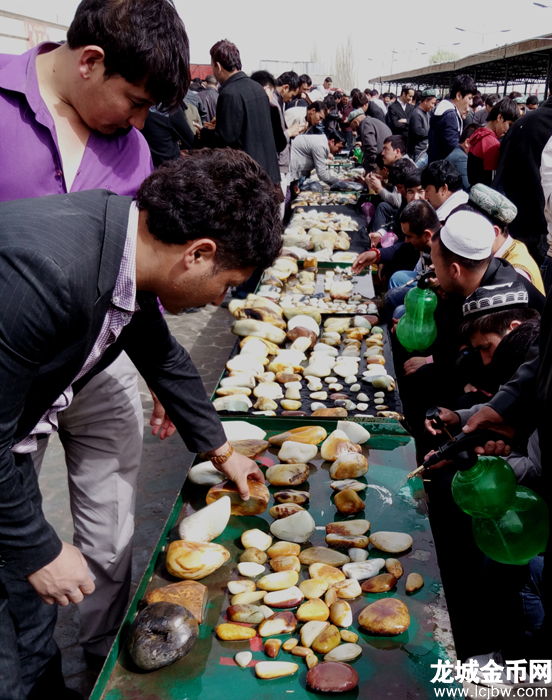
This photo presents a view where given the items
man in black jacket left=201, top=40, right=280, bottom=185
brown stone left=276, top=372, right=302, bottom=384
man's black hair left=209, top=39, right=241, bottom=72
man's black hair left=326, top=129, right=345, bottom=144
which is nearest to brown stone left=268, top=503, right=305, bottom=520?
brown stone left=276, top=372, right=302, bottom=384

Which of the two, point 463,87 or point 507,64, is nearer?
point 463,87

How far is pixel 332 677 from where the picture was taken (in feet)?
3.57

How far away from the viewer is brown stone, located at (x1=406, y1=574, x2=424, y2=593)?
1300mm

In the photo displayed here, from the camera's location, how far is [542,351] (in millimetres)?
1267

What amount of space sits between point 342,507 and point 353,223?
12.8 ft

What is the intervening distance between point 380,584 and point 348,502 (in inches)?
10.2

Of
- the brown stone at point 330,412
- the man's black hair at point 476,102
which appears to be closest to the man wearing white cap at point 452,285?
the brown stone at point 330,412

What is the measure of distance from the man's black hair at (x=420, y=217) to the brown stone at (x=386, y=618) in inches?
89.1

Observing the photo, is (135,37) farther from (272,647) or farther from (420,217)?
(420,217)

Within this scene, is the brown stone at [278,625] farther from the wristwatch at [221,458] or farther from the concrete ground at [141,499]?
the concrete ground at [141,499]

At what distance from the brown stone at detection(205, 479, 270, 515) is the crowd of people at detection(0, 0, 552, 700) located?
4cm

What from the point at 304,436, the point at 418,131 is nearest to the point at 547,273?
the point at 304,436

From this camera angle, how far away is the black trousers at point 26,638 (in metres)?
1.07

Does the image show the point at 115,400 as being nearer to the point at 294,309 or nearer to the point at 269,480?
the point at 269,480
